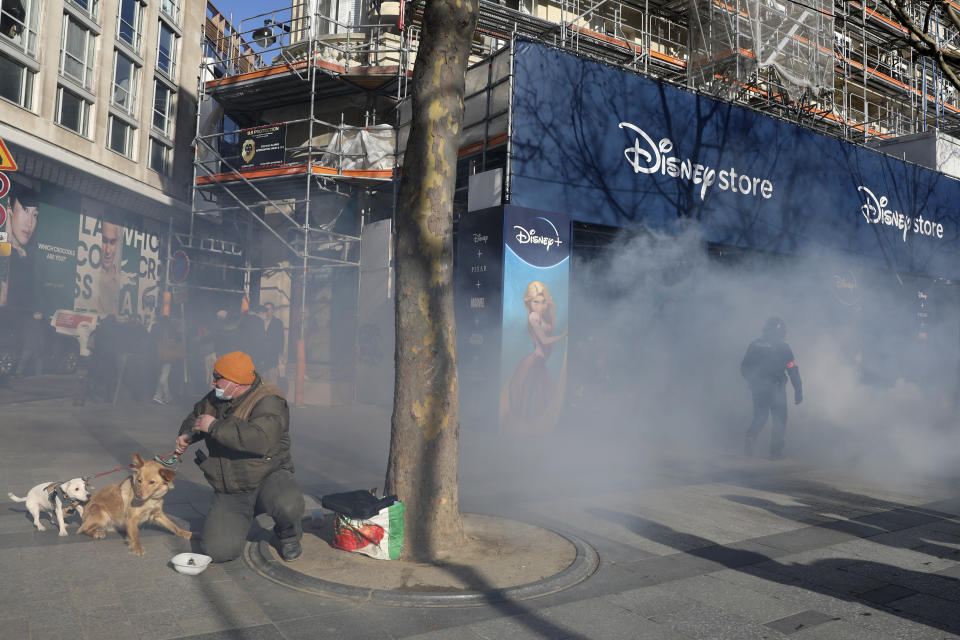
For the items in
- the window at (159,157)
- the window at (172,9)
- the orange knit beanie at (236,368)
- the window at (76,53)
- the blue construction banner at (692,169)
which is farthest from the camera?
the window at (172,9)

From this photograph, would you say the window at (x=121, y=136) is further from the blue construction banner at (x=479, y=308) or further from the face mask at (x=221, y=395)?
the face mask at (x=221, y=395)

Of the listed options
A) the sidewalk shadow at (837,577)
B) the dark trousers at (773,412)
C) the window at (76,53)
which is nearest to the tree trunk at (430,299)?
the sidewalk shadow at (837,577)

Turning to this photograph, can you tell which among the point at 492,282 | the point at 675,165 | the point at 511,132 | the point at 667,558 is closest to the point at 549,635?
the point at 667,558

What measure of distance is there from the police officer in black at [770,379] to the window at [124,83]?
18.2 meters

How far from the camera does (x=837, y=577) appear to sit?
3807 mm

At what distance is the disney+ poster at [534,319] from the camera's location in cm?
901

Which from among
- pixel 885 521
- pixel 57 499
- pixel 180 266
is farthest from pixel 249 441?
pixel 180 266

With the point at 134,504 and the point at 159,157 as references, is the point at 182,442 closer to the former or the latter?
the point at 134,504

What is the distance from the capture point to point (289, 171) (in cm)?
1407

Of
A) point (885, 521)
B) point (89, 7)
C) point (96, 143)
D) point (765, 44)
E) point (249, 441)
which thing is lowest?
point (885, 521)

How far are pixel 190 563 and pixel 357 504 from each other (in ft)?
2.97

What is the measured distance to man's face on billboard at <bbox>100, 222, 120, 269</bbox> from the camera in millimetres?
18156

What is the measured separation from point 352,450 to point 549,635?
16.3 ft

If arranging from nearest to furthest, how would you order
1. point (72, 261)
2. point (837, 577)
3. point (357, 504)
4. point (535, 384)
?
point (837, 577) → point (357, 504) → point (535, 384) → point (72, 261)
